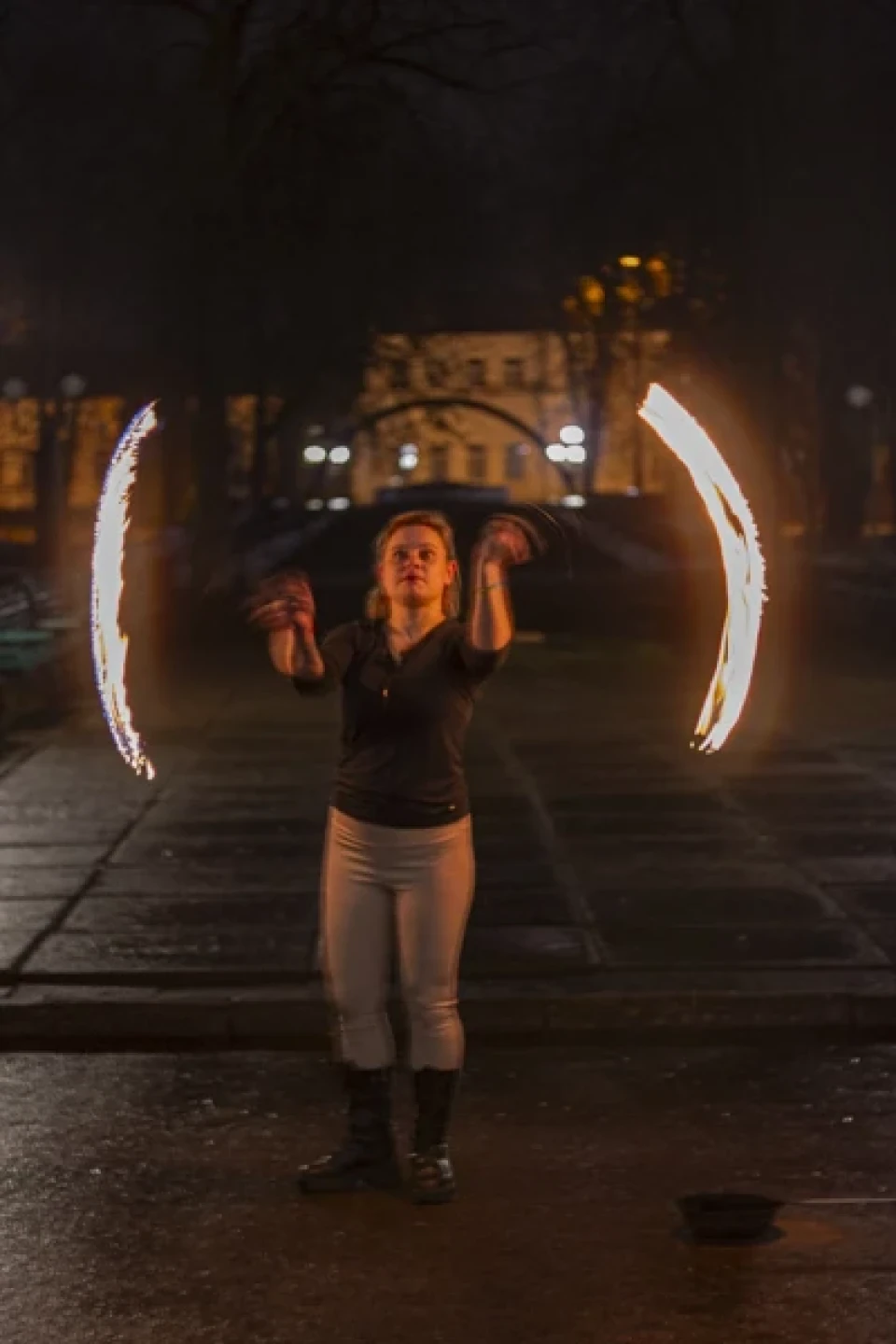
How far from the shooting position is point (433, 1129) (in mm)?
7086

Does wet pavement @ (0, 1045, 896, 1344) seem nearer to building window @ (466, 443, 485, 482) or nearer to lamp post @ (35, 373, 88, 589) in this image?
lamp post @ (35, 373, 88, 589)

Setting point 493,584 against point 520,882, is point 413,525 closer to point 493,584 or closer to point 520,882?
point 493,584

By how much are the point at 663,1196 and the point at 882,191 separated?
33.1 meters

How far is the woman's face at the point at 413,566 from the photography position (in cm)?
694

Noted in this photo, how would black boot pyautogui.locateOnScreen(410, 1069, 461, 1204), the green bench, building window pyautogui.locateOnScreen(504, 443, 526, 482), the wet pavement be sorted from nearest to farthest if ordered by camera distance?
the wet pavement < black boot pyautogui.locateOnScreen(410, 1069, 461, 1204) < the green bench < building window pyautogui.locateOnScreen(504, 443, 526, 482)

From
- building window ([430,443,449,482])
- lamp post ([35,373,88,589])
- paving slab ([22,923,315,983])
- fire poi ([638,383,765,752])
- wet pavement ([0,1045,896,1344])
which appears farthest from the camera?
building window ([430,443,449,482])

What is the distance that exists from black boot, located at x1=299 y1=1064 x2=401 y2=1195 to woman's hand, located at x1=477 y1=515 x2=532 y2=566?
151cm

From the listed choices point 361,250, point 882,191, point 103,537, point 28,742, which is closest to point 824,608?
point 882,191

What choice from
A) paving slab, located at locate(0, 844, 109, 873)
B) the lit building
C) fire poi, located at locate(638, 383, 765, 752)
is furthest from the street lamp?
fire poi, located at locate(638, 383, 765, 752)

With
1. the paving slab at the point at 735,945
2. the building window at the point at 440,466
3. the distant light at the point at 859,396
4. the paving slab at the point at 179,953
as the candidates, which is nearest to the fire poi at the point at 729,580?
the paving slab at the point at 735,945

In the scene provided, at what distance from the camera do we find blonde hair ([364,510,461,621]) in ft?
23.0

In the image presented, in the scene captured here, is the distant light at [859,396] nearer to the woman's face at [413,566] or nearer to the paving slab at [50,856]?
the paving slab at [50,856]

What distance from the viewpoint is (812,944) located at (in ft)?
34.8

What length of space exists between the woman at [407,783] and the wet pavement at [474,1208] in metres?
0.41
